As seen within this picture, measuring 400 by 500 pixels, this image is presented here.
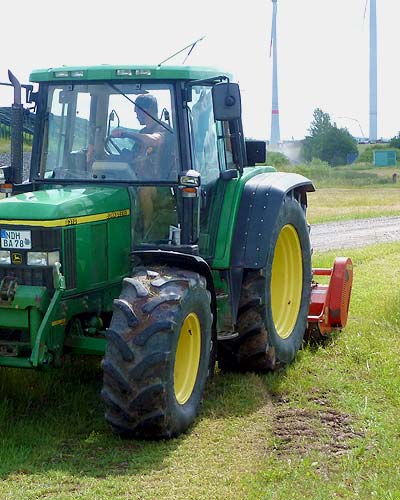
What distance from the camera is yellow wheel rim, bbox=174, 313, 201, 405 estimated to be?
6.16 metres

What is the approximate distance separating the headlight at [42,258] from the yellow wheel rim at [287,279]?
8.34ft

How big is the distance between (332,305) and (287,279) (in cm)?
56

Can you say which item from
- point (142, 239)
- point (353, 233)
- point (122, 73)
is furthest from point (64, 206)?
point (353, 233)

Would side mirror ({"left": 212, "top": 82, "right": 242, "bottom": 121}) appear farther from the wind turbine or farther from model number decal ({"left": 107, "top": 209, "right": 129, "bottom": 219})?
the wind turbine

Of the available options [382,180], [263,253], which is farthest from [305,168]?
[263,253]

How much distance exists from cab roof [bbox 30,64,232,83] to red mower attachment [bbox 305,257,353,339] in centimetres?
254

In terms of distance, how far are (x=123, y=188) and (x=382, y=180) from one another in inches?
1489

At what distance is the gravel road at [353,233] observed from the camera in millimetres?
16953

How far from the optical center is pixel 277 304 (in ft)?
26.6

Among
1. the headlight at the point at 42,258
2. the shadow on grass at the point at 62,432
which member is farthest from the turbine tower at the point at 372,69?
the headlight at the point at 42,258

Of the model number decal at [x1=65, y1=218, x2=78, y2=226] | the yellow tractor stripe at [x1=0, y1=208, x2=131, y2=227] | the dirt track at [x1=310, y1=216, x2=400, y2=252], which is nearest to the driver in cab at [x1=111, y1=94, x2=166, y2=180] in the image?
the yellow tractor stripe at [x1=0, y1=208, x2=131, y2=227]

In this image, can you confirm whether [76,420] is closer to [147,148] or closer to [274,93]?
[147,148]

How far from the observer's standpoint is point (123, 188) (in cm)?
661

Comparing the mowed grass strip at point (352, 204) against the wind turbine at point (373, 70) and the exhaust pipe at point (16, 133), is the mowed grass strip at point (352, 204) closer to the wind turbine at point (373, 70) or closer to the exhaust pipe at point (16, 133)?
the wind turbine at point (373, 70)
